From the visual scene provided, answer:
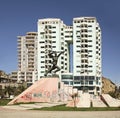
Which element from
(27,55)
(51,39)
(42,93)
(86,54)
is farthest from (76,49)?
(42,93)

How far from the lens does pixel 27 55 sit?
16362 cm

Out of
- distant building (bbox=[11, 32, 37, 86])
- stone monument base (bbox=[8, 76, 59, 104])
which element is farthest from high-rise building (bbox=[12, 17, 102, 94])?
stone monument base (bbox=[8, 76, 59, 104])

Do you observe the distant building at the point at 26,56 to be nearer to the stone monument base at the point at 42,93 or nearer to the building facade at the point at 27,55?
the building facade at the point at 27,55

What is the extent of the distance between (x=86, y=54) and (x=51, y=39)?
561 inches

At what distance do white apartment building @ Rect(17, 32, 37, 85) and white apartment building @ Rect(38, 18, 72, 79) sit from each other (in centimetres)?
2799

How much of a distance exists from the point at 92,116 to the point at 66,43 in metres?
101

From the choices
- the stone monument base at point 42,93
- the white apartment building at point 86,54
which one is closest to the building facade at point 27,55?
the white apartment building at point 86,54

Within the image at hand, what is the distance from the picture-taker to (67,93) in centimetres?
6131

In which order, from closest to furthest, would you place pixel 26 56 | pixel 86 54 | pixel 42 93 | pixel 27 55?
1. pixel 42 93
2. pixel 86 54
3. pixel 27 55
4. pixel 26 56

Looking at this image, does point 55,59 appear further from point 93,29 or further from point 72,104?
point 93,29

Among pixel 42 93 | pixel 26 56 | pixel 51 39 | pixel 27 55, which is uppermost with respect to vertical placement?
pixel 51 39

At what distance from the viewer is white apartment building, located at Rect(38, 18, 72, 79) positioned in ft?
415

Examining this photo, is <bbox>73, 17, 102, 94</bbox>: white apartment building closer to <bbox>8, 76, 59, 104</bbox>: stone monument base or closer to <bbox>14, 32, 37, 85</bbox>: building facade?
<bbox>14, 32, 37, 85</bbox>: building facade

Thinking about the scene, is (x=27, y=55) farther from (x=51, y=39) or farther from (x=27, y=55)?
(x=51, y=39)
